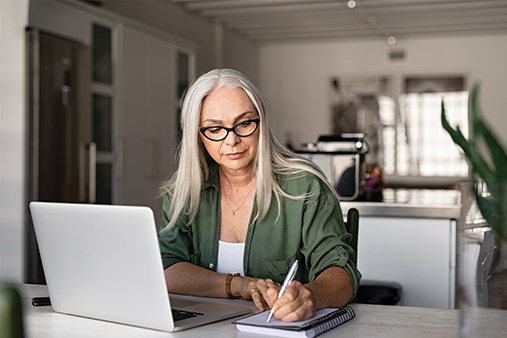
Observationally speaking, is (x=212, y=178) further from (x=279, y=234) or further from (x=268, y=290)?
(x=268, y=290)

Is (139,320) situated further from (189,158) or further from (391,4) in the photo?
(391,4)

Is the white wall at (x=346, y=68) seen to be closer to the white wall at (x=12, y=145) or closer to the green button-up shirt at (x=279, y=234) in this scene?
the white wall at (x=12, y=145)

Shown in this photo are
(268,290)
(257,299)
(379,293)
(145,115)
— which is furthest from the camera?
(145,115)

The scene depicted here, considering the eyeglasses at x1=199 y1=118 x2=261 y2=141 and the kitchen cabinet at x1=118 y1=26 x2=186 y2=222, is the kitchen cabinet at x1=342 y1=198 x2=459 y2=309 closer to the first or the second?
the eyeglasses at x1=199 y1=118 x2=261 y2=141

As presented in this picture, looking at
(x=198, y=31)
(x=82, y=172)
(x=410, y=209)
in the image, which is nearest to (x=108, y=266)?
(x=410, y=209)

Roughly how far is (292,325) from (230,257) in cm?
62

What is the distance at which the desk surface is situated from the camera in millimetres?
1144

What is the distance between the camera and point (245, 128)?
1.66m

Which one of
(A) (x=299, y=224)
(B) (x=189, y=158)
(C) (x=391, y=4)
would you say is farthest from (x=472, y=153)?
(C) (x=391, y=4)

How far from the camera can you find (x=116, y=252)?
112 cm

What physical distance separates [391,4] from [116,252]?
5518mm

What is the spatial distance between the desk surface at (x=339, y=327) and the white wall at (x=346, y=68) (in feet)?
22.8

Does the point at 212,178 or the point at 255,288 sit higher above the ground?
the point at 212,178

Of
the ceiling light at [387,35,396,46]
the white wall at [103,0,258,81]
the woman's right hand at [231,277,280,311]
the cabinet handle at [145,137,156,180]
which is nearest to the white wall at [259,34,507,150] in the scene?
the ceiling light at [387,35,396,46]
